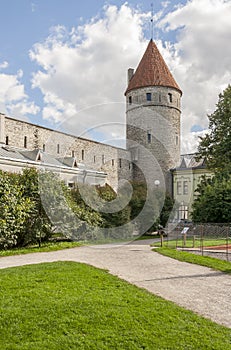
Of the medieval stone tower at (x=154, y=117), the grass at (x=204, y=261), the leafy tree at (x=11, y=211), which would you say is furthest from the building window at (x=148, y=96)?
the grass at (x=204, y=261)

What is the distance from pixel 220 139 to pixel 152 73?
15.9 metres

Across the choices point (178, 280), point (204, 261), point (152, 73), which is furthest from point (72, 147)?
point (178, 280)

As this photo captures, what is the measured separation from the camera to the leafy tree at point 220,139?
29219 mm

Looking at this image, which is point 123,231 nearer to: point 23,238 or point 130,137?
point 23,238

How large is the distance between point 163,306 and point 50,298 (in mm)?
2078

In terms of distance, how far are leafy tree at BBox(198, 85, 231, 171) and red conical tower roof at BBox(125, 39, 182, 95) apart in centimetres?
1318

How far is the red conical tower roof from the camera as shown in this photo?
42672mm

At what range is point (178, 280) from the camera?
977cm

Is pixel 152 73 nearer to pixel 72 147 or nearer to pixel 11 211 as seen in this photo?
pixel 72 147

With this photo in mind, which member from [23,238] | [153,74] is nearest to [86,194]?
[23,238]

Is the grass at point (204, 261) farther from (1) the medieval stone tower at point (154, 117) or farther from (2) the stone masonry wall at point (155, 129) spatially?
(2) the stone masonry wall at point (155, 129)

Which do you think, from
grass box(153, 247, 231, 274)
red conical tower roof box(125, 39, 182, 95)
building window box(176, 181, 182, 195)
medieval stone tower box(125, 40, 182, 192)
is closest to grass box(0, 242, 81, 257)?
grass box(153, 247, 231, 274)

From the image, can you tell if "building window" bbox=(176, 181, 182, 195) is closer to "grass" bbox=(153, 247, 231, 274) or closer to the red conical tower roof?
the red conical tower roof

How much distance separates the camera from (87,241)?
2105cm
